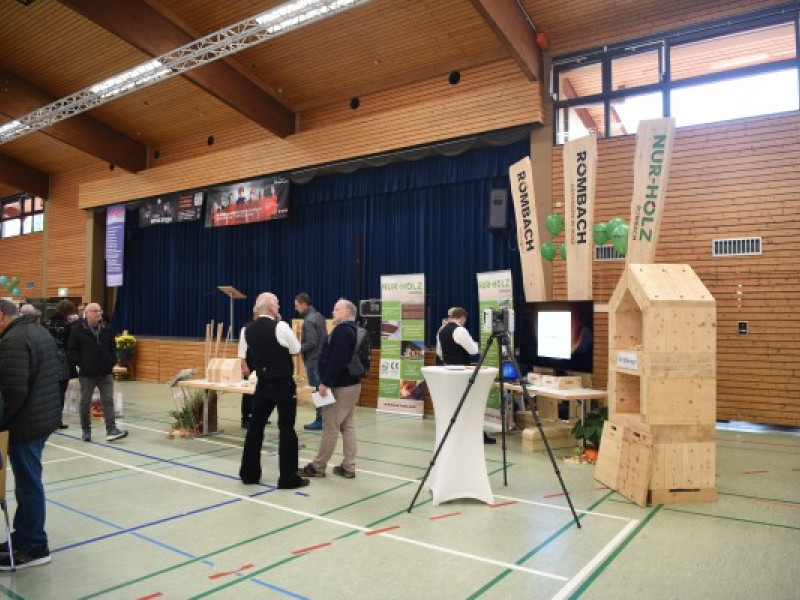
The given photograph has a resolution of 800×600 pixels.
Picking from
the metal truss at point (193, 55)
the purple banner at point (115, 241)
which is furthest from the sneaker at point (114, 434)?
the purple banner at point (115, 241)

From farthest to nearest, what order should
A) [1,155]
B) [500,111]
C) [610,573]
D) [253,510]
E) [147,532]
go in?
[1,155], [500,111], [253,510], [147,532], [610,573]

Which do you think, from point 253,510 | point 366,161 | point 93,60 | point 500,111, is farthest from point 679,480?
point 93,60

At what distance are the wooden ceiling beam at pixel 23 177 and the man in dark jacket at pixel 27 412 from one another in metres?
15.6

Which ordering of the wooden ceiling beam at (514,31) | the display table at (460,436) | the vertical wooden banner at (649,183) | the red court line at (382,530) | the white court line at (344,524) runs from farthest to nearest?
the wooden ceiling beam at (514,31) < the vertical wooden banner at (649,183) < the display table at (460,436) < the red court line at (382,530) < the white court line at (344,524)

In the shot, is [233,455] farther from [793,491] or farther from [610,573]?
[793,491]

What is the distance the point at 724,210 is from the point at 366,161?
5607 mm

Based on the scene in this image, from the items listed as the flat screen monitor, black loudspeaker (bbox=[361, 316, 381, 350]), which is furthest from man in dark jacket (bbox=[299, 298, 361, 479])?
black loudspeaker (bbox=[361, 316, 381, 350])

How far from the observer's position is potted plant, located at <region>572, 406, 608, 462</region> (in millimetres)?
5363

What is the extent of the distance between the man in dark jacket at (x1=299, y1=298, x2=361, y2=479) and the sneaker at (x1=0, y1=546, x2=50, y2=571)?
6.57 feet

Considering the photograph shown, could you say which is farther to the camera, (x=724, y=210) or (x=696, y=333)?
(x=724, y=210)

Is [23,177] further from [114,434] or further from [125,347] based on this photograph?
[114,434]

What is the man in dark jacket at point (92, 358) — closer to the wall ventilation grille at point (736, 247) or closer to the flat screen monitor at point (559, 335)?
the flat screen monitor at point (559, 335)

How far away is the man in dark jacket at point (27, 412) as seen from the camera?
2.84 m

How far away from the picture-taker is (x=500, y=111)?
27.6ft
